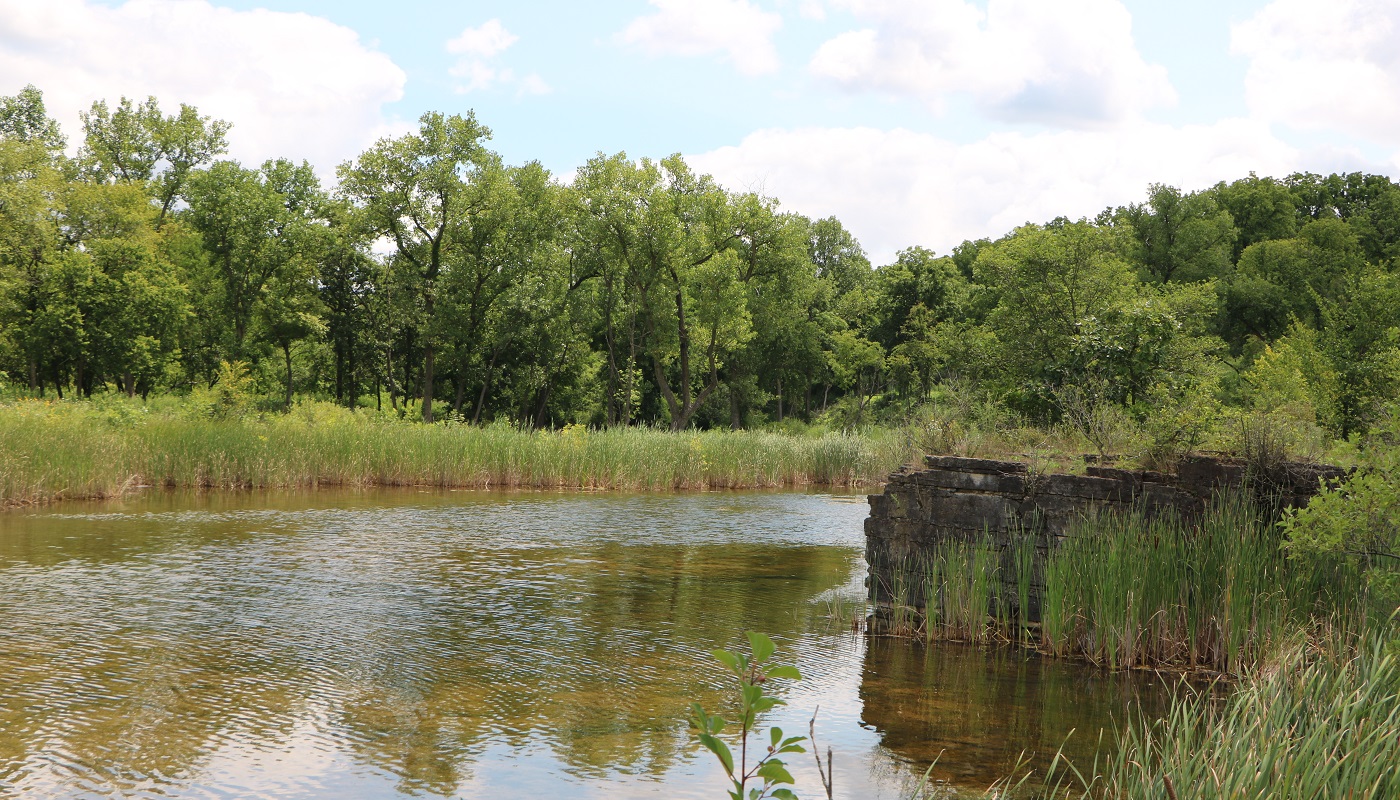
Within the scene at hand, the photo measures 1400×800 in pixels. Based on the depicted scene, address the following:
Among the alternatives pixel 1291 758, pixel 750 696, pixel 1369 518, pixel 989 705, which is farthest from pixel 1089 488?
pixel 750 696

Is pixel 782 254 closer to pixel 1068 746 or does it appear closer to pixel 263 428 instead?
pixel 263 428

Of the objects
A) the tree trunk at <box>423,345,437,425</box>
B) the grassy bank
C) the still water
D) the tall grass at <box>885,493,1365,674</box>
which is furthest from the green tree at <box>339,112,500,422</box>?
the tall grass at <box>885,493,1365,674</box>

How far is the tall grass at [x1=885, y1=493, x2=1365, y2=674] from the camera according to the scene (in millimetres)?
6746

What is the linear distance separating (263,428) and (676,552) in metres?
11.2

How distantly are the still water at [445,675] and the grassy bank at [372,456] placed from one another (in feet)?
12.3

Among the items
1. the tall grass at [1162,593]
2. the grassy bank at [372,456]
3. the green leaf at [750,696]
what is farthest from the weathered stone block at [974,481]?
the green leaf at [750,696]

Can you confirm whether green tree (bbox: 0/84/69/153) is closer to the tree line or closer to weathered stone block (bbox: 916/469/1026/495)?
the tree line

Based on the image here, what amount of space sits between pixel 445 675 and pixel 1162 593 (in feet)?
16.3

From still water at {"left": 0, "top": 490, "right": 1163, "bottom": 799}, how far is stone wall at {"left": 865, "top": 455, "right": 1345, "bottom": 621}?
0.83 metres

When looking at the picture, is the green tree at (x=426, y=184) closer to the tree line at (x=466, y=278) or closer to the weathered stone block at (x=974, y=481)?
the tree line at (x=466, y=278)

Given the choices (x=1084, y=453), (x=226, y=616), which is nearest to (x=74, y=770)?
(x=226, y=616)

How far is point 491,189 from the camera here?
39156mm

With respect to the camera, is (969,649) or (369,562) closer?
(969,649)

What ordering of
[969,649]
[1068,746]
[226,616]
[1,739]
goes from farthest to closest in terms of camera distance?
[226,616]
[969,649]
[1068,746]
[1,739]
